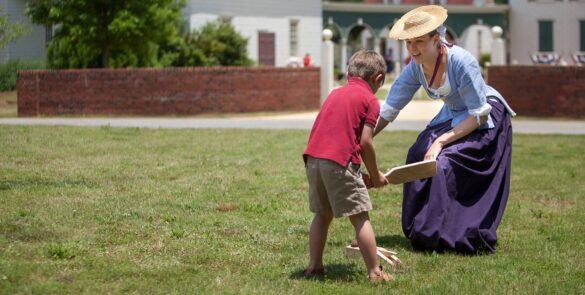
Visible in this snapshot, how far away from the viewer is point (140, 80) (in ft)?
77.5

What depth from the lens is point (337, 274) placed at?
6.57 m

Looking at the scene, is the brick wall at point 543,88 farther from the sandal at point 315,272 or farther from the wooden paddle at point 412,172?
the sandal at point 315,272

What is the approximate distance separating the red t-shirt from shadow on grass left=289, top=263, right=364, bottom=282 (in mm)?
787

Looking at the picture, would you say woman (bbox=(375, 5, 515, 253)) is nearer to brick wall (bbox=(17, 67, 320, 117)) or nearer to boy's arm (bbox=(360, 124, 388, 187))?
boy's arm (bbox=(360, 124, 388, 187))

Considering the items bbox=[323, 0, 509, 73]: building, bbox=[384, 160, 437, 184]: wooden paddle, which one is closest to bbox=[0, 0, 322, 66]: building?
bbox=[323, 0, 509, 73]: building

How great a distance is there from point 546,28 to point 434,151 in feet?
159

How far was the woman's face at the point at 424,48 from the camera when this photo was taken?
7184 mm

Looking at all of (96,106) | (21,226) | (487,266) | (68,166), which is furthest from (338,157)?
(96,106)

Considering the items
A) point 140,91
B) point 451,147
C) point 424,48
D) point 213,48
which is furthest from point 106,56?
point 424,48

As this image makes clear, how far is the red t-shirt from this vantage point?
6117 millimetres

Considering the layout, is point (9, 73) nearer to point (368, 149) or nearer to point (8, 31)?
point (8, 31)

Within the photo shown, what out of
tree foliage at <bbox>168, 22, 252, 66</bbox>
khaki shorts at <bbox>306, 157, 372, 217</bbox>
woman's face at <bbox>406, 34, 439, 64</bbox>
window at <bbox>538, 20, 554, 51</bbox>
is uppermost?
window at <bbox>538, 20, 554, 51</bbox>

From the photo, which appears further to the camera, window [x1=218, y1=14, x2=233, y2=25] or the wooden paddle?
window [x1=218, y1=14, x2=233, y2=25]

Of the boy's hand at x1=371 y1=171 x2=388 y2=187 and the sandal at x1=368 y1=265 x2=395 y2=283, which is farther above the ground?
the boy's hand at x1=371 y1=171 x2=388 y2=187
